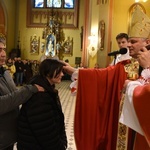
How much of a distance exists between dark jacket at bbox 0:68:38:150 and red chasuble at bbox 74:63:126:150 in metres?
0.73

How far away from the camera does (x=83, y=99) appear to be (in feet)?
8.45

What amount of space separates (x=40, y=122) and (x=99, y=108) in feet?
2.57

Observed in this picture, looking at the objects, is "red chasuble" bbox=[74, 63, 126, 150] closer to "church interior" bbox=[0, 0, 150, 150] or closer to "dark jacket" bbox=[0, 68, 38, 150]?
"dark jacket" bbox=[0, 68, 38, 150]

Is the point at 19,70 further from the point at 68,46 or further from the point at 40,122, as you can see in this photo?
the point at 40,122

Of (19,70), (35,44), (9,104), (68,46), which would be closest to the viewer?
(9,104)

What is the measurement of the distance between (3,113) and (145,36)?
141 centimetres

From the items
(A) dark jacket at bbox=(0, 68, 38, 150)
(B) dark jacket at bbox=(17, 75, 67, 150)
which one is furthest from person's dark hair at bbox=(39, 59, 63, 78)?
(A) dark jacket at bbox=(0, 68, 38, 150)

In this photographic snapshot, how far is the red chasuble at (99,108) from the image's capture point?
8.20 feet

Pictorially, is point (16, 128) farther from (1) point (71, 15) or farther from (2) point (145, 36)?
(1) point (71, 15)

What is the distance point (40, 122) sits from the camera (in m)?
1.96

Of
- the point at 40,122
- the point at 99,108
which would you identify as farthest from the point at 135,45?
the point at 40,122

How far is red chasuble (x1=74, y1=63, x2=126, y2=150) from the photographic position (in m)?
2.50

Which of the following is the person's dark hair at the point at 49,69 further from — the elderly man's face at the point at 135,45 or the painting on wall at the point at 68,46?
the painting on wall at the point at 68,46

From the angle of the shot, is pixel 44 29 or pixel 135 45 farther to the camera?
pixel 44 29
